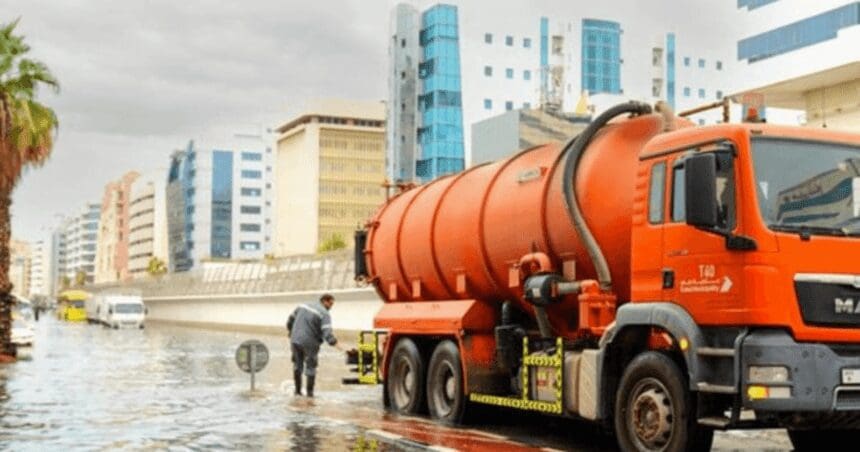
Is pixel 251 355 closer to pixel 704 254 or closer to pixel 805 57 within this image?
pixel 704 254

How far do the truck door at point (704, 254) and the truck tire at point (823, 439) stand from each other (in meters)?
2.53

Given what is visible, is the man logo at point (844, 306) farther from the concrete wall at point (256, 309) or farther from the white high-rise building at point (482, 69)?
the white high-rise building at point (482, 69)

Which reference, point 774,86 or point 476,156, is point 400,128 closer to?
point 476,156

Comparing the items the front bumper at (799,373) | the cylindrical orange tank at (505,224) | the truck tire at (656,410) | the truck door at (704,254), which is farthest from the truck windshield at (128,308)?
the front bumper at (799,373)

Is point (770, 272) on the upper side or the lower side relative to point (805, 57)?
lower

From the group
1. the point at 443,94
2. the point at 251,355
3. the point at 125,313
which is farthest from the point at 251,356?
the point at 443,94

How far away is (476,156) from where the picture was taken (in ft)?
434

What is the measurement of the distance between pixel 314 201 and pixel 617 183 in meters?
165

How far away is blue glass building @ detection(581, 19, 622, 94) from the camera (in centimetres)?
14362

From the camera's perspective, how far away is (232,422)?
16.2 metres

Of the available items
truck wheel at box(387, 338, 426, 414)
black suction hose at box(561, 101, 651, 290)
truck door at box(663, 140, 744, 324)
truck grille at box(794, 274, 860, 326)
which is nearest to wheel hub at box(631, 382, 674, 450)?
truck door at box(663, 140, 744, 324)

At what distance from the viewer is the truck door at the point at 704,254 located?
34.1ft

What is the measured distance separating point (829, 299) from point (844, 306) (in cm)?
15

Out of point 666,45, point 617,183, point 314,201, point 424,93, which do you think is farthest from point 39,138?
point 314,201
